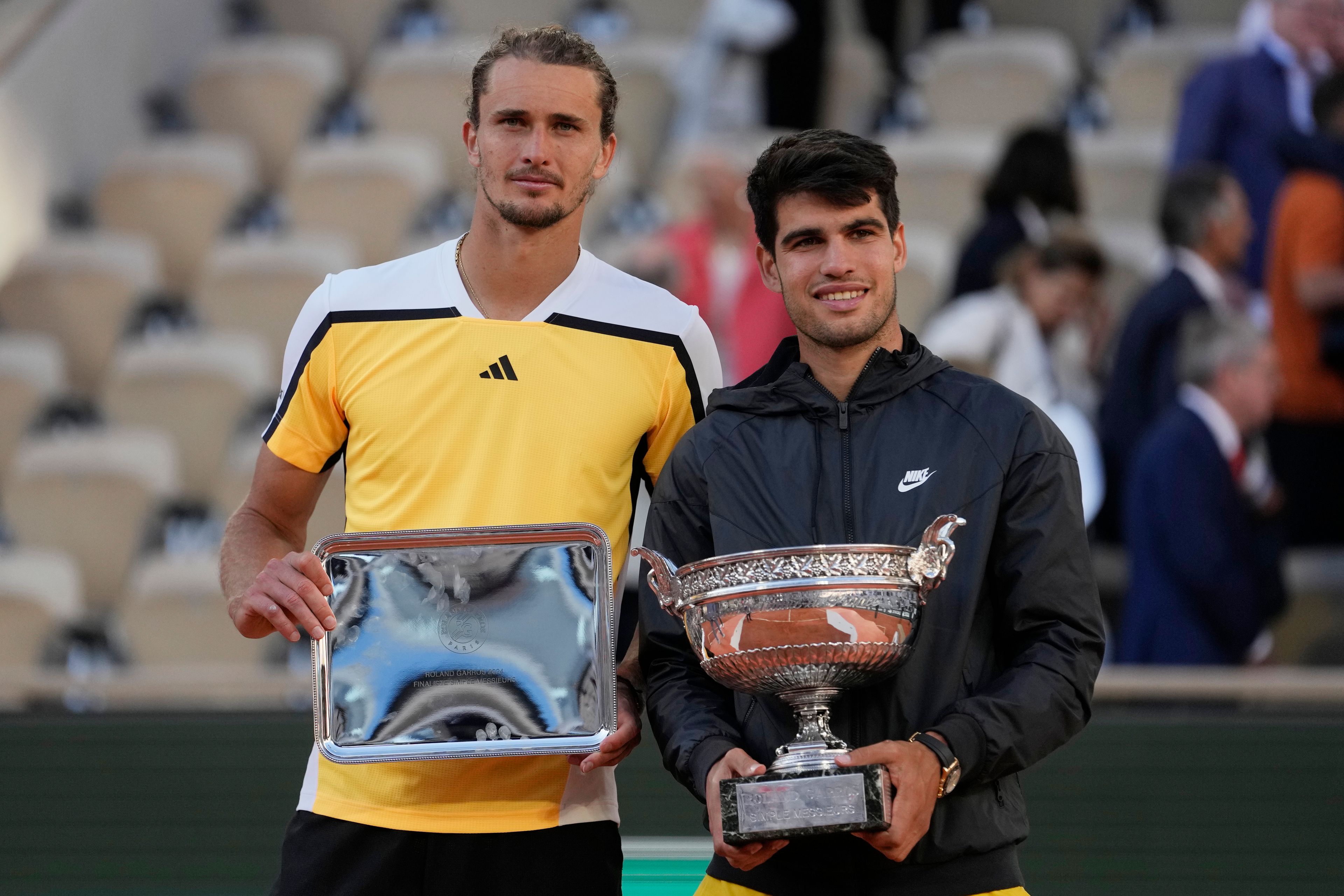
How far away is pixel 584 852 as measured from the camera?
7.77 feet

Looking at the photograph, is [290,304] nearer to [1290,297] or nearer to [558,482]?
[1290,297]

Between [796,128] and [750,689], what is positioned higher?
[796,128]

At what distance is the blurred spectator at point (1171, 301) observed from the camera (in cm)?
470

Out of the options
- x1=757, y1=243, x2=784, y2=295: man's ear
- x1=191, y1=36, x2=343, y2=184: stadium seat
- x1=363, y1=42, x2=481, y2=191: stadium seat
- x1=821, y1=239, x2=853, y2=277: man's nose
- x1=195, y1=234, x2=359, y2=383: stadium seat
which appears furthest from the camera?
x1=191, y1=36, x2=343, y2=184: stadium seat

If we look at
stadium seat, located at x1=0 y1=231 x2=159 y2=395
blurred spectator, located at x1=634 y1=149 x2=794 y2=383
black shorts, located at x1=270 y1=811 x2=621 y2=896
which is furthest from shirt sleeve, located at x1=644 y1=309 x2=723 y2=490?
stadium seat, located at x1=0 y1=231 x2=159 y2=395

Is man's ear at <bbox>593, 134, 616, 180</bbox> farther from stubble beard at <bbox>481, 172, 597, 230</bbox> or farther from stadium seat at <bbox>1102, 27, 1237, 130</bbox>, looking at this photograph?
stadium seat at <bbox>1102, 27, 1237, 130</bbox>

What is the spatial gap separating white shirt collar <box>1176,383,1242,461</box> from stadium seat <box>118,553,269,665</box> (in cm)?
288

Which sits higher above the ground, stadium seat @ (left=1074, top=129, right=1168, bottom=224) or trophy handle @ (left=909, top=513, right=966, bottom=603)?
stadium seat @ (left=1074, top=129, right=1168, bottom=224)

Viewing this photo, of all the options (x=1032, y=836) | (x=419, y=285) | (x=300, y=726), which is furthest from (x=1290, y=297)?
(x=419, y=285)

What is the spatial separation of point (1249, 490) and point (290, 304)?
142 inches

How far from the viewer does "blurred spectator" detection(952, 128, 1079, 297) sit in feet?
16.6

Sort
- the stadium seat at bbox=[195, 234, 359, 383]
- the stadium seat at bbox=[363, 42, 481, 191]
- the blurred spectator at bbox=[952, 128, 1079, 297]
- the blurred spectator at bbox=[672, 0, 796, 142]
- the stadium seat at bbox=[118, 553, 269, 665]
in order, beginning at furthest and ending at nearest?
1. the stadium seat at bbox=[363, 42, 481, 191]
2. the stadium seat at bbox=[195, 234, 359, 383]
3. the blurred spectator at bbox=[672, 0, 796, 142]
4. the stadium seat at bbox=[118, 553, 269, 665]
5. the blurred spectator at bbox=[952, 128, 1079, 297]

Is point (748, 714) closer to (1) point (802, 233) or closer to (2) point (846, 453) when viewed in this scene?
(2) point (846, 453)

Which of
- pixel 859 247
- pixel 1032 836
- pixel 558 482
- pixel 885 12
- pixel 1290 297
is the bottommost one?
pixel 1032 836
